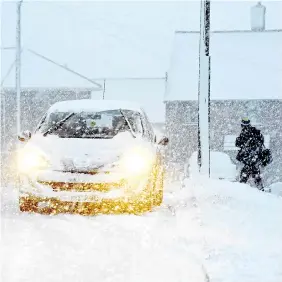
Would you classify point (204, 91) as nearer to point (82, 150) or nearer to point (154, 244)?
point (82, 150)

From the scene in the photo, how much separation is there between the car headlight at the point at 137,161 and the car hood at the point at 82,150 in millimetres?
87

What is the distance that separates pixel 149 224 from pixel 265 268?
2668 millimetres

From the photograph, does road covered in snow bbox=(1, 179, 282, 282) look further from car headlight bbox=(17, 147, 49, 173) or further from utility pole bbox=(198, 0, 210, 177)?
utility pole bbox=(198, 0, 210, 177)

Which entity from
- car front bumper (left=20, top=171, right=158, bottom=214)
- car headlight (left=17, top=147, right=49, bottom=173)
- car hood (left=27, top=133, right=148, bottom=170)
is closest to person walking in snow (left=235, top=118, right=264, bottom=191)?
car hood (left=27, top=133, right=148, bottom=170)

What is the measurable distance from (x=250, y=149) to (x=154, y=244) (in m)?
7.56

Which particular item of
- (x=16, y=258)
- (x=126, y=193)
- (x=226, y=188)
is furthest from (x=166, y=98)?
(x=16, y=258)

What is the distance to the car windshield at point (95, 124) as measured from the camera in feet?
29.5

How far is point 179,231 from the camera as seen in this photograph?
7176 millimetres

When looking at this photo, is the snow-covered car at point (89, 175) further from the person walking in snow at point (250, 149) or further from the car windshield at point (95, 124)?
the person walking in snow at point (250, 149)

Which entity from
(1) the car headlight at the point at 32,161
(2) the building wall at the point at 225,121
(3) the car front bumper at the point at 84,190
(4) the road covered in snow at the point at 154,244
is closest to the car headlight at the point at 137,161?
(3) the car front bumper at the point at 84,190

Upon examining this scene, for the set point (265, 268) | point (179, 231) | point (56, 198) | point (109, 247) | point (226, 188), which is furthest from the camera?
point (226, 188)

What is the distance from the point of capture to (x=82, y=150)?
7938 millimetres

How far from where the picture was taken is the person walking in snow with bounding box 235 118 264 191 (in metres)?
13.5

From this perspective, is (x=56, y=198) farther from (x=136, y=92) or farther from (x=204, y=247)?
(x=136, y=92)
